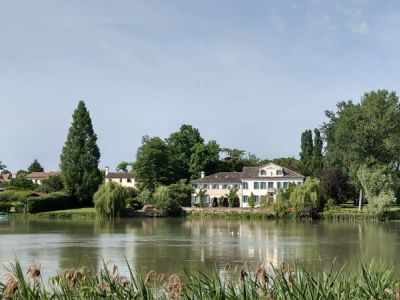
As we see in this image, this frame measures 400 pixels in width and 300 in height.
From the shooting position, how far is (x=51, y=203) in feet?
231

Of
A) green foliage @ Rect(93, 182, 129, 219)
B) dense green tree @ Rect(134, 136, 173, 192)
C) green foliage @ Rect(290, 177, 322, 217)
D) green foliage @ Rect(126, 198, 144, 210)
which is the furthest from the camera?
dense green tree @ Rect(134, 136, 173, 192)

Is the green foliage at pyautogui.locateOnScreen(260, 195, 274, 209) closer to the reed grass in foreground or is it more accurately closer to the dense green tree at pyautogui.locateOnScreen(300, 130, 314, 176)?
the dense green tree at pyautogui.locateOnScreen(300, 130, 314, 176)

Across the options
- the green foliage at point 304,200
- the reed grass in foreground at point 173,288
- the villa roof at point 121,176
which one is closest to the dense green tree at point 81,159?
the villa roof at point 121,176

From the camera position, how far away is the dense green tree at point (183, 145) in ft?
279

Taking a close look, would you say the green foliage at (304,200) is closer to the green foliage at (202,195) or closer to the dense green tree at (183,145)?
the green foliage at (202,195)

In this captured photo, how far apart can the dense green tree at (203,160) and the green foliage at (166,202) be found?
637 inches

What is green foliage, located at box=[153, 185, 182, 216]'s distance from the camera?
2589 inches

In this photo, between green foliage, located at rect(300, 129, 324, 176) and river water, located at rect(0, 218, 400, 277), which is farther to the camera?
green foliage, located at rect(300, 129, 324, 176)

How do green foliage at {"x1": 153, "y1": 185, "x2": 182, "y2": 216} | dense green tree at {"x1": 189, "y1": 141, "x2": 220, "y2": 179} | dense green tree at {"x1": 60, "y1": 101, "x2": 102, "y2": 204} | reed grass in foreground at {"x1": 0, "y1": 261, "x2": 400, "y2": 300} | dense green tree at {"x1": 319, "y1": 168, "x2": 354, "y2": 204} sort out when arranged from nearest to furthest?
reed grass in foreground at {"x1": 0, "y1": 261, "x2": 400, "y2": 300}, green foliage at {"x1": 153, "y1": 185, "x2": 182, "y2": 216}, dense green tree at {"x1": 319, "y1": 168, "x2": 354, "y2": 204}, dense green tree at {"x1": 60, "y1": 101, "x2": 102, "y2": 204}, dense green tree at {"x1": 189, "y1": 141, "x2": 220, "y2": 179}

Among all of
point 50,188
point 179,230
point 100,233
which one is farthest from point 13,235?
point 50,188

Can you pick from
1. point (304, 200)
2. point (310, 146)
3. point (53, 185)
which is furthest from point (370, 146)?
point (53, 185)

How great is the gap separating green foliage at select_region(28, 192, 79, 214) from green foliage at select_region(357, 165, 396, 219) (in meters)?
34.9

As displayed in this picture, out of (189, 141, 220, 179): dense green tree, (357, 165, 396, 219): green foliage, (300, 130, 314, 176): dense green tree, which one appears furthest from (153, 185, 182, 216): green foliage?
(300, 130, 314, 176): dense green tree

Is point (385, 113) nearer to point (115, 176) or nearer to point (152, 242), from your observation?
point (152, 242)
